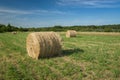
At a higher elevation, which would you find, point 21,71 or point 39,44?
point 39,44

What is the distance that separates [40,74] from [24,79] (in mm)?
762

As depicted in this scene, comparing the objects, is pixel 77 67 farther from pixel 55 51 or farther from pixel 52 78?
pixel 55 51

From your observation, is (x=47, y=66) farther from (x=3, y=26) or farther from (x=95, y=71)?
(x=3, y=26)

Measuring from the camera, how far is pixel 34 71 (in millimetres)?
7789

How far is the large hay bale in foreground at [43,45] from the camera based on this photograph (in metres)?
10.4

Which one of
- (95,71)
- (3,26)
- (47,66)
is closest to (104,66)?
(95,71)

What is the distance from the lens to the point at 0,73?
7566 millimetres

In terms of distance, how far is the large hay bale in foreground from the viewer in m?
10.4

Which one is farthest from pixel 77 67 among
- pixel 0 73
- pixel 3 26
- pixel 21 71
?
pixel 3 26

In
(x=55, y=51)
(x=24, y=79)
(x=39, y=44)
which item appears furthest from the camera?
(x=55, y=51)

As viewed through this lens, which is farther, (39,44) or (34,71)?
(39,44)

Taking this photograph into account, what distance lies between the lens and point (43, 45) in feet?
34.3

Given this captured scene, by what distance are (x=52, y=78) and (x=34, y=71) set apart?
3.63 ft

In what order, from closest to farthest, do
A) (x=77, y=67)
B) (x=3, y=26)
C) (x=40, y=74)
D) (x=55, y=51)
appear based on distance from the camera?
(x=40, y=74) < (x=77, y=67) < (x=55, y=51) < (x=3, y=26)
